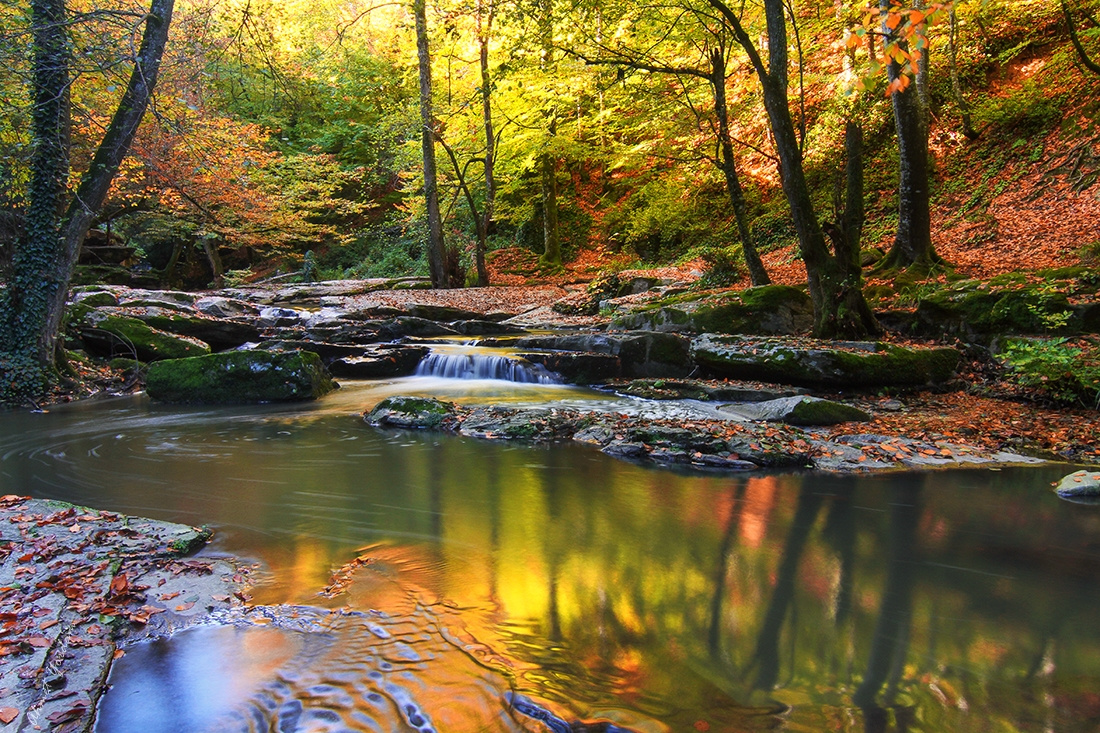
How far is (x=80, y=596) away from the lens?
300cm

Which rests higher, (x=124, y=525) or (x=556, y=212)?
(x=556, y=212)

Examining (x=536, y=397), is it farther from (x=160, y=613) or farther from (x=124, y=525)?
(x=160, y=613)

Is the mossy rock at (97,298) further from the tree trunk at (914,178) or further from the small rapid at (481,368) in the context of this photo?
the tree trunk at (914,178)

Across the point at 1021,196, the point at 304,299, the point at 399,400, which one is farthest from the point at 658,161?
the point at 399,400

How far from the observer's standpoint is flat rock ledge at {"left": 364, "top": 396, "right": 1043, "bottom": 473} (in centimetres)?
586

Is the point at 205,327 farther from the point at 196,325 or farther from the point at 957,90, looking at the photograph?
the point at 957,90

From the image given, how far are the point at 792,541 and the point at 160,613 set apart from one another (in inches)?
149

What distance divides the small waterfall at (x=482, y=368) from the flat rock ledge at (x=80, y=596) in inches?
268

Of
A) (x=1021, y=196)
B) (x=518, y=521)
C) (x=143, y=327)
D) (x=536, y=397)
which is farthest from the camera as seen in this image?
(x=1021, y=196)

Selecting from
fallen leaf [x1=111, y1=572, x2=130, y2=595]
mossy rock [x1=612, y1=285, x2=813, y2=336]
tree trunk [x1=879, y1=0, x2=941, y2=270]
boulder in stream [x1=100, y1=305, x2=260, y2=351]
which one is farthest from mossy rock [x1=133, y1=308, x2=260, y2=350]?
tree trunk [x1=879, y1=0, x2=941, y2=270]

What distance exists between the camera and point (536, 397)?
9.23 metres

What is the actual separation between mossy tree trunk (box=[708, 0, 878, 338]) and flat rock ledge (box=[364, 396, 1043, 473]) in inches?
122

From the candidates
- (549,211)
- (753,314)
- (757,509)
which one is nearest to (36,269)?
(757,509)

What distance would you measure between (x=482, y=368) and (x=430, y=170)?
1160 centimetres
